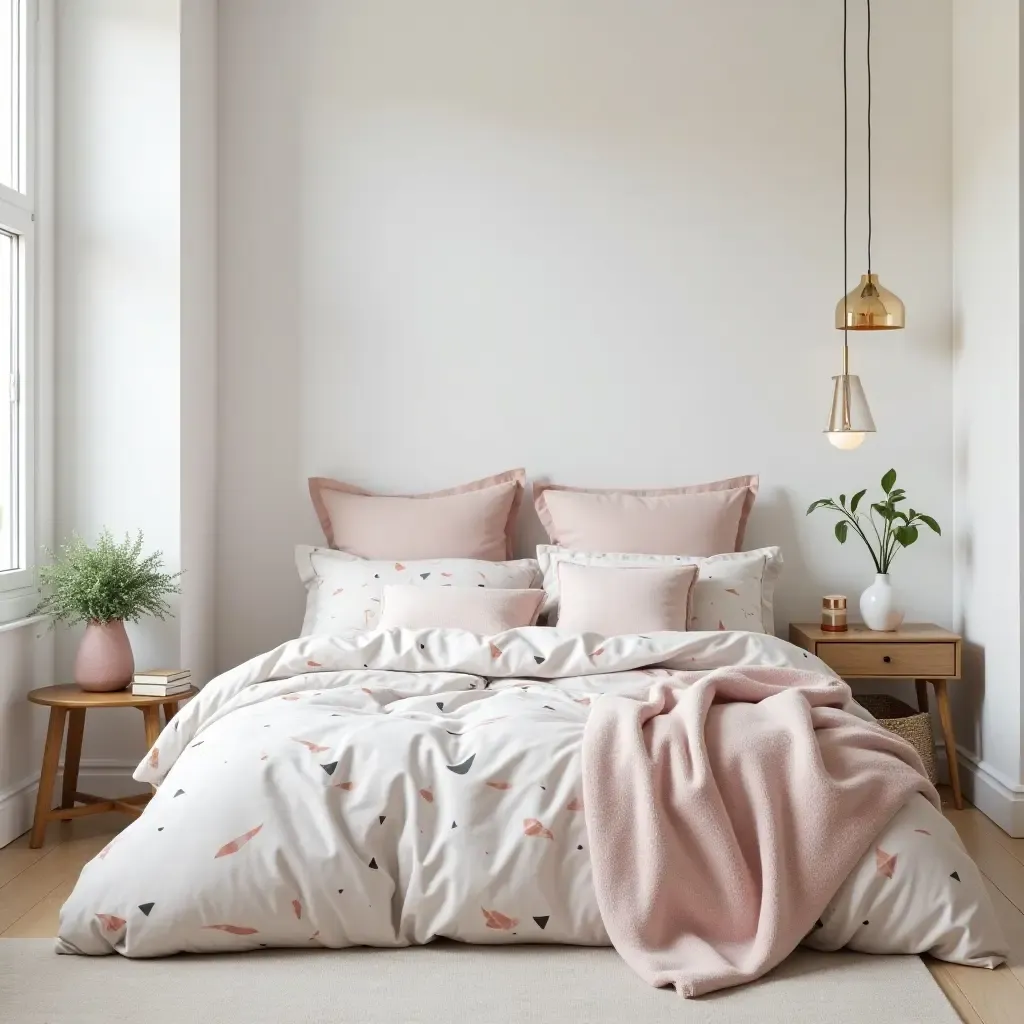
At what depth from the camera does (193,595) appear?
4.07 m

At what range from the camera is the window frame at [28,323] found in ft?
12.1

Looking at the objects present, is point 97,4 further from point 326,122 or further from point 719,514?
point 719,514

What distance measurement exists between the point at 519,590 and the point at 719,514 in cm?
85

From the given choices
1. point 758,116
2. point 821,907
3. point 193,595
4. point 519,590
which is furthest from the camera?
point 758,116

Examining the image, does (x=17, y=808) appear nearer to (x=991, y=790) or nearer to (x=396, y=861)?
(x=396, y=861)

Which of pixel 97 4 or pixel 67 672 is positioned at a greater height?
pixel 97 4

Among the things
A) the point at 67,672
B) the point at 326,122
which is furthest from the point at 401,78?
the point at 67,672

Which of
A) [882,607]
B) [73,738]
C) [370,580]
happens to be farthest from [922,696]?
[73,738]

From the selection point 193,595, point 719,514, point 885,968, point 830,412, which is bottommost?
point 885,968

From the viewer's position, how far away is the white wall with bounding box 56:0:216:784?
3863 mm

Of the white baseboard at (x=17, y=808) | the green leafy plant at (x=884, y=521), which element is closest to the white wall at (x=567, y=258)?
the green leafy plant at (x=884, y=521)

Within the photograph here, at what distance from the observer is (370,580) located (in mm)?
3943

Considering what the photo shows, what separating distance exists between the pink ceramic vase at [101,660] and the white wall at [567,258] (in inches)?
30.8

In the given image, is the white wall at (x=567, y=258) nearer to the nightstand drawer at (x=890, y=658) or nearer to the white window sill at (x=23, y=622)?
the nightstand drawer at (x=890, y=658)
